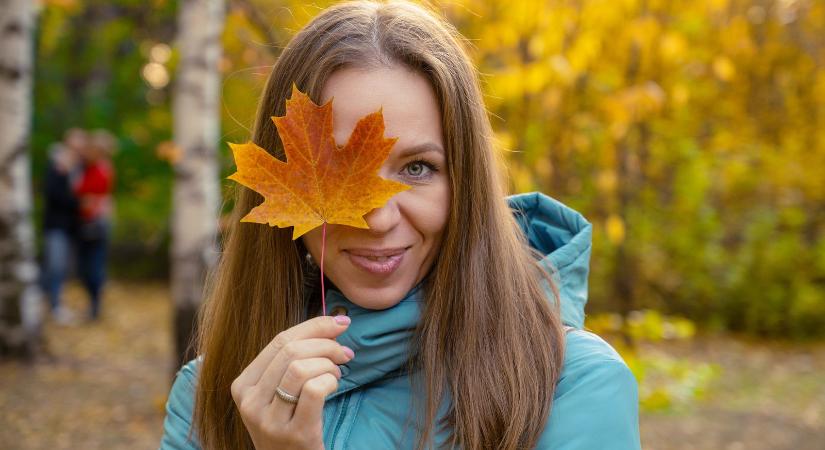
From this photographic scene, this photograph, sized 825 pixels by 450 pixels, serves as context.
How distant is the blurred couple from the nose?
288 inches

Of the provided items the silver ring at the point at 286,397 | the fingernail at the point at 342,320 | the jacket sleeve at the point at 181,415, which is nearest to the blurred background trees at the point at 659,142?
the jacket sleeve at the point at 181,415

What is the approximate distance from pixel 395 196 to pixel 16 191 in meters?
5.17

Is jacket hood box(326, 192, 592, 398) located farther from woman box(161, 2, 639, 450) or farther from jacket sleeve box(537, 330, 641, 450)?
jacket sleeve box(537, 330, 641, 450)

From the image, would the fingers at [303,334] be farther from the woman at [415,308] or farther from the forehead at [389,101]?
the forehead at [389,101]

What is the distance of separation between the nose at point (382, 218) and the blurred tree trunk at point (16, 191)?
201 inches

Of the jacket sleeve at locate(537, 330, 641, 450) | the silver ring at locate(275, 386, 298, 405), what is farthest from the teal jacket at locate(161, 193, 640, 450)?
the silver ring at locate(275, 386, 298, 405)

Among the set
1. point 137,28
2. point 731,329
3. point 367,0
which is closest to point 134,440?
point 367,0

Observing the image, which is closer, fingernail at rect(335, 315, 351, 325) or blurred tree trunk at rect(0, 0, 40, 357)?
fingernail at rect(335, 315, 351, 325)

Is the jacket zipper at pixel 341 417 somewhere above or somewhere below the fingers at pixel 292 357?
below

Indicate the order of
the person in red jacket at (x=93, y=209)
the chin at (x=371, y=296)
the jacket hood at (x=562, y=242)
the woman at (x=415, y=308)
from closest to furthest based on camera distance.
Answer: the woman at (x=415, y=308) → the chin at (x=371, y=296) → the jacket hood at (x=562, y=242) → the person in red jacket at (x=93, y=209)

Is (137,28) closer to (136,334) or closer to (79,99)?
(136,334)

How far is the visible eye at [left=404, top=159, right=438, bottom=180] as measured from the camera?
1.40m

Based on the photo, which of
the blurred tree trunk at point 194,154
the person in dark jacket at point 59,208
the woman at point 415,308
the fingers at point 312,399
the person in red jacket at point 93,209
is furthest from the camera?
the person in red jacket at point 93,209

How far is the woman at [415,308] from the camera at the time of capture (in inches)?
52.1
